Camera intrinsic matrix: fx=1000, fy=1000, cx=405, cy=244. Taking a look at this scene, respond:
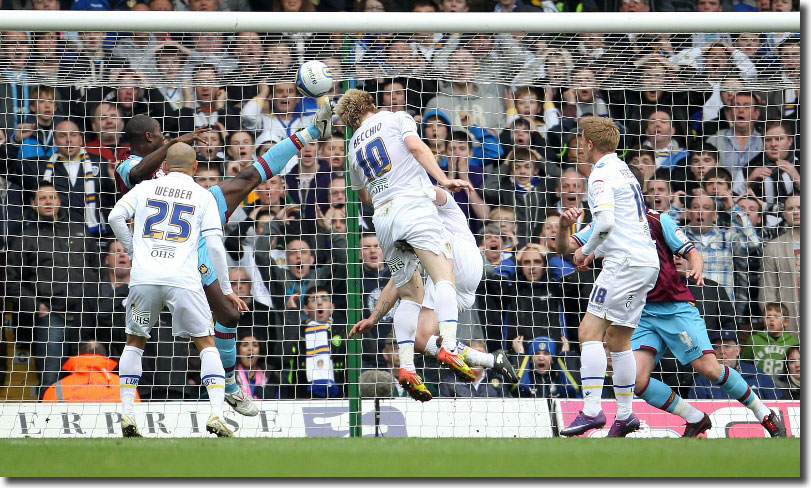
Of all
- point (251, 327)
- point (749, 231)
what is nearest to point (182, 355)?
point (251, 327)

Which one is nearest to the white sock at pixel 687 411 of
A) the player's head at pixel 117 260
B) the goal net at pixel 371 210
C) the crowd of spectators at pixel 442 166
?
the goal net at pixel 371 210

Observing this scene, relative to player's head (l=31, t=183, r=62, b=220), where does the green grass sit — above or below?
below

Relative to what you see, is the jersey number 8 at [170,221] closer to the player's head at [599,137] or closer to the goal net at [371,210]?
the goal net at [371,210]

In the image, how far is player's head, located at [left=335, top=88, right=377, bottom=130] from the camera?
7.63 m

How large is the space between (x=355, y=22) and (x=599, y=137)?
2.21 metres

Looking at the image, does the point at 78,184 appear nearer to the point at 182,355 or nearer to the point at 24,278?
the point at 24,278

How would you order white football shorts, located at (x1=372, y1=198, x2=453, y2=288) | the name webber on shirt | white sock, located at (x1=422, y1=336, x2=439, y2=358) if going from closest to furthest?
the name webber on shirt, white football shorts, located at (x1=372, y1=198, x2=453, y2=288), white sock, located at (x1=422, y1=336, x2=439, y2=358)

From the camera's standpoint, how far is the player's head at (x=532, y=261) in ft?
31.0

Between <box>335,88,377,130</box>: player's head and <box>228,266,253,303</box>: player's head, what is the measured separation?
7.65 ft

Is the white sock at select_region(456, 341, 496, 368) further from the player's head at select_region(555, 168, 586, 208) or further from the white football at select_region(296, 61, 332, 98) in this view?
the player's head at select_region(555, 168, 586, 208)

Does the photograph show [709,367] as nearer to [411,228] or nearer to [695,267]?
[695,267]

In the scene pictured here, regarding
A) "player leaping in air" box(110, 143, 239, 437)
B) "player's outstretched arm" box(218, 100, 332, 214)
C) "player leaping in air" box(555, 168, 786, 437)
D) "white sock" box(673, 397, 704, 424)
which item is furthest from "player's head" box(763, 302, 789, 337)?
"player leaping in air" box(110, 143, 239, 437)

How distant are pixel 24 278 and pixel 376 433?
3735 mm

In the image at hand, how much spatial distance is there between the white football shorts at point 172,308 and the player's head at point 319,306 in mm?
2409
